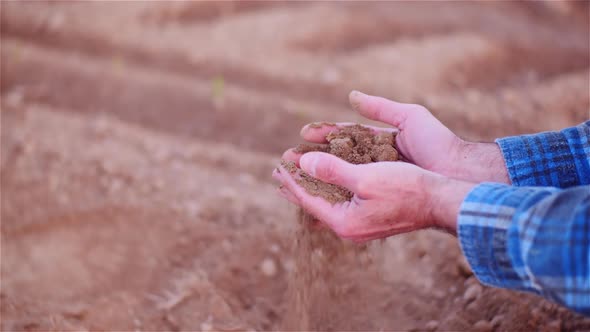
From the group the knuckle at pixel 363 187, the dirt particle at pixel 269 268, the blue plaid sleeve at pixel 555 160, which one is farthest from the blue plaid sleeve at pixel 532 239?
the dirt particle at pixel 269 268

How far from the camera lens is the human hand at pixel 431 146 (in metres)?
1.54

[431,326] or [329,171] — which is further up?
[329,171]

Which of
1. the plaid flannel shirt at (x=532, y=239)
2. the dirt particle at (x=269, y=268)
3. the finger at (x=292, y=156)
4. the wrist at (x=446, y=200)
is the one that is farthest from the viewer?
the dirt particle at (x=269, y=268)

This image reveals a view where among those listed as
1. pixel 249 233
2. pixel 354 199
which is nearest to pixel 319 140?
pixel 354 199

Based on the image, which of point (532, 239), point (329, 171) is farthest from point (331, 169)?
point (532, 239)

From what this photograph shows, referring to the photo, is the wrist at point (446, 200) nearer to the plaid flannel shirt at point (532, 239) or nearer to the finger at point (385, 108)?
the plaid flannel shirt at point (532, 239)

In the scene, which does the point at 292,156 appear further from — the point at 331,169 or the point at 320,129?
the point at 331,169

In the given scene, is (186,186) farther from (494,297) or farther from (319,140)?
(494,297)

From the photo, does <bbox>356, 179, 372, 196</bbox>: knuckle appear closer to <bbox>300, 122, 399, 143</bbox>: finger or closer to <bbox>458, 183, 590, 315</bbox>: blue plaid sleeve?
<bbox>458, 183, 590, 315</bbox>: blue plaid sleeve

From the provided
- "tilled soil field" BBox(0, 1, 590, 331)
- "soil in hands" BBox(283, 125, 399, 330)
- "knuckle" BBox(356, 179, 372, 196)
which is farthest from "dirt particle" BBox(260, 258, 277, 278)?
"knuckle" BBox(356, 179, 372, 196)

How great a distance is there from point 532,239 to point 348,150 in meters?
0.60

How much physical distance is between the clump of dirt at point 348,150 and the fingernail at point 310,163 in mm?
47

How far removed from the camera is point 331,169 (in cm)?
137

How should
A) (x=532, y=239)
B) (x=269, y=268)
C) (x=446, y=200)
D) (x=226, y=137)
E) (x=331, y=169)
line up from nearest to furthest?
(x=532, y=239) < (x=446, y=200) < (x=331, y=169) < (x=269, y=268) < (x=226, y=137)
